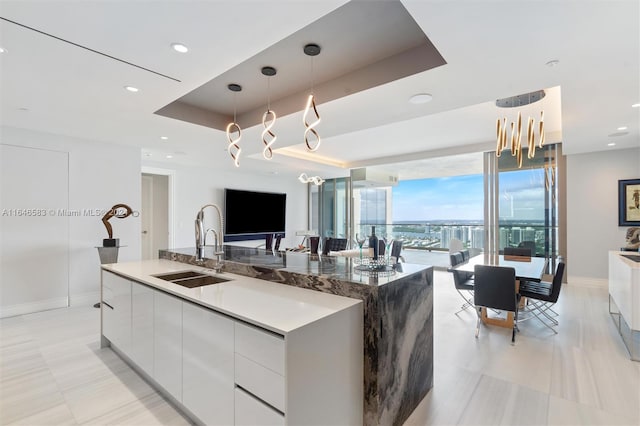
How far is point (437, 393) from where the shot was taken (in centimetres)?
233

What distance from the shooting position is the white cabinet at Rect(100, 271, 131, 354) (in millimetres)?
2604

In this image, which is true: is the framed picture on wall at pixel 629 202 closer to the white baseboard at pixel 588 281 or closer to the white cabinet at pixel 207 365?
the white baseboard at pixel 588 281

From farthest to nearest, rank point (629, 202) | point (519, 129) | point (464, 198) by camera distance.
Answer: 1. point (464, 198)
2. point (629, 202)
3. point (519, 129)

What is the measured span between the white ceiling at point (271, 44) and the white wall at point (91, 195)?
25 cm

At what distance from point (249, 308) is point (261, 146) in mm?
3975

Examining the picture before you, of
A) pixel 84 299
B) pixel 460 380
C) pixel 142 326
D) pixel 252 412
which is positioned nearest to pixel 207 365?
pixel 252 412

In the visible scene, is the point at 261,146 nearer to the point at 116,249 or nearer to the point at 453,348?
the point at 116,249

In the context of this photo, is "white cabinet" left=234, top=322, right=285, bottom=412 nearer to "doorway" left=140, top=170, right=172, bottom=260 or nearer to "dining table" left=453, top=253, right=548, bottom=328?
"dining table" left=453, top=253, right=548, bottom=328

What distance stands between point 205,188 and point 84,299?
3536 mm

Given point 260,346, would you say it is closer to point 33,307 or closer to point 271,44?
point 271,44

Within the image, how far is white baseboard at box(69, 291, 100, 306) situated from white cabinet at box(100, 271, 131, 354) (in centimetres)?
210

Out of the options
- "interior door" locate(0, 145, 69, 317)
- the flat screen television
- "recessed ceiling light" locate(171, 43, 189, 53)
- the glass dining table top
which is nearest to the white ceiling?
"recessed ceiling light" locate(171, 43, 189, 53)

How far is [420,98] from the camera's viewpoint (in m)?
3.04

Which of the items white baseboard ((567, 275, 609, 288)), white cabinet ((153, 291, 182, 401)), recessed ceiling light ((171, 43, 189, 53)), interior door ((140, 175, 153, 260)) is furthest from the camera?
interior door ((140, 175, 153, 260))
